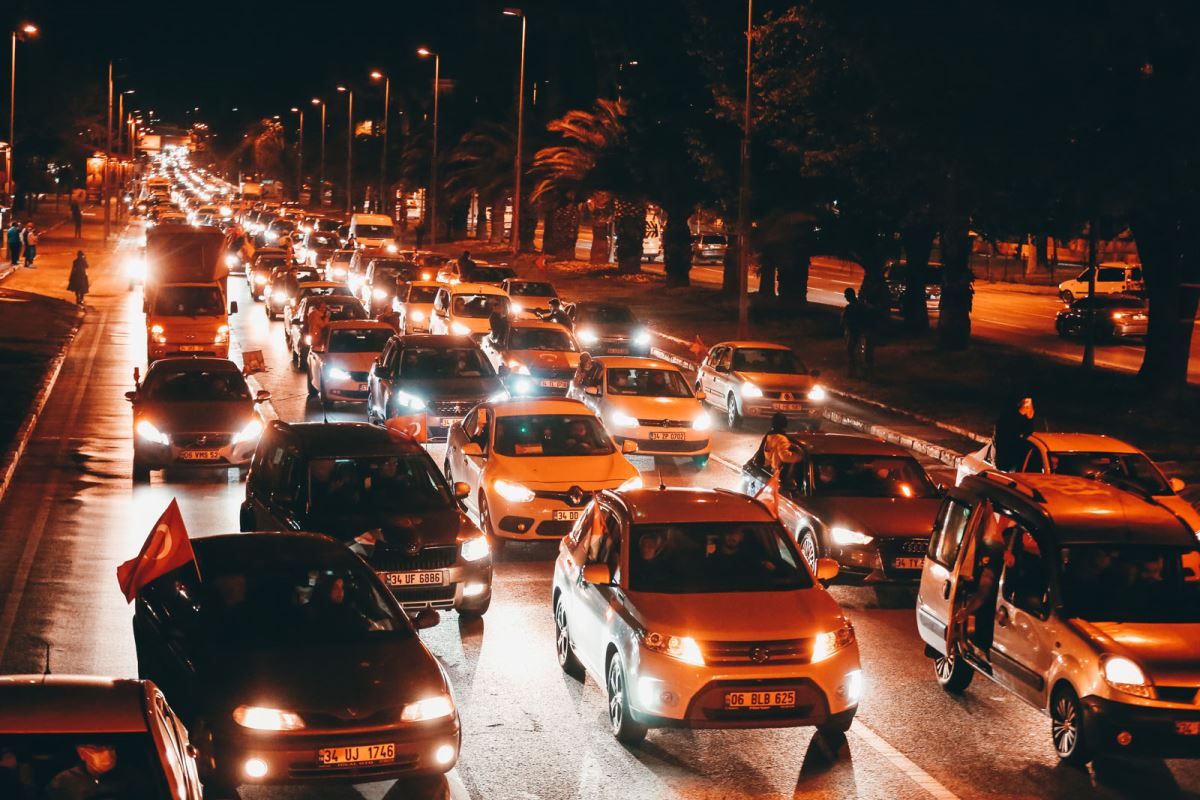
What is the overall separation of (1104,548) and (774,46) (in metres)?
30.0

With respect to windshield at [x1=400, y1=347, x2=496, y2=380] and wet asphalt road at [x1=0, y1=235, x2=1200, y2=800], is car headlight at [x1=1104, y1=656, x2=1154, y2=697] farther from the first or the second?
windshield at [x1=400, y1=347, x2=496, y2=380]

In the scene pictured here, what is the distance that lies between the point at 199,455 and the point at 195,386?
1.84 meters

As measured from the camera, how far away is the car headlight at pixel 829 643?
34.0 ft

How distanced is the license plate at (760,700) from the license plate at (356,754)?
2309 millimetres

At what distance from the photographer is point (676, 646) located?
33.8 ft

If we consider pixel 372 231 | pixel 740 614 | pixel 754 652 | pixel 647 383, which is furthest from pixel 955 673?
pixel 372 231

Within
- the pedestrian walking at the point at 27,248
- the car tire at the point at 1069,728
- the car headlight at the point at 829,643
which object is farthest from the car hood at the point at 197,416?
the pedestrian walking at the point at 27,248

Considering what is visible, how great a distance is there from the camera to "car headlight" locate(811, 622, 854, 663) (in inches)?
408

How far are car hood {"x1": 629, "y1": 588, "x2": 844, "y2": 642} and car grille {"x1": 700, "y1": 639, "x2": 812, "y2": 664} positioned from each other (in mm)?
40

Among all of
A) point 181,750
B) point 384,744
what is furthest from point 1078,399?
point 181,750

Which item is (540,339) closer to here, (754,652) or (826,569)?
(826,569)

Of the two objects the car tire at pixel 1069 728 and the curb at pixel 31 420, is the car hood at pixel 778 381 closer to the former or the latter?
the curb at pixel 31 420

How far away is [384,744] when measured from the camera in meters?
8.95

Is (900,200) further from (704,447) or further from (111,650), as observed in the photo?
(111,650)
